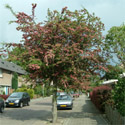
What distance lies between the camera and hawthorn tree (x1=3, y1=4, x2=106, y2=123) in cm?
1105

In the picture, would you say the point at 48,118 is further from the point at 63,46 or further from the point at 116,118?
the point at 116,118

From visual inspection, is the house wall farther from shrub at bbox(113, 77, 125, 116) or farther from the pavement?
shrub at bbox(113, 77, 125, 116)

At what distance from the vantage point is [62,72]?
11531 millimetres

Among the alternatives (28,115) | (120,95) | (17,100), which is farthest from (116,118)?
(17,100)

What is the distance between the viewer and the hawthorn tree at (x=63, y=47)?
11055 mm

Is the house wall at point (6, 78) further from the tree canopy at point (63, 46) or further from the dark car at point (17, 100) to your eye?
the tree canopy at point (63, 46)

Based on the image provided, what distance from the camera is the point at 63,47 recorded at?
11234 mm

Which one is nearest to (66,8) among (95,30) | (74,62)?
(95,30)

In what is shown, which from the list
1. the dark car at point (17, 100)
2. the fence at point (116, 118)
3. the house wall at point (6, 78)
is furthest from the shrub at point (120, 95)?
the house wall at point (6, 78)

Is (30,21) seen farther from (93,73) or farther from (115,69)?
(115,69)

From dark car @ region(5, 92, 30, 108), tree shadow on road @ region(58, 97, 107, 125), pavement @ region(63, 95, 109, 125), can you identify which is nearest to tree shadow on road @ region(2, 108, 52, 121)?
tree shadow on road @ region(58, 97, 107, 125)

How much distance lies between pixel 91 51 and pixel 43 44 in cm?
251

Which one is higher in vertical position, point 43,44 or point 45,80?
point 43,44

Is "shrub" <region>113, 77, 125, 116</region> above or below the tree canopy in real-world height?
below
